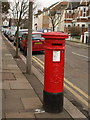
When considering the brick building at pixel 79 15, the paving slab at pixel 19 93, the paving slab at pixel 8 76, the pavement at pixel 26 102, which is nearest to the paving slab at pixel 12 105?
the pavement at pixel 26 102

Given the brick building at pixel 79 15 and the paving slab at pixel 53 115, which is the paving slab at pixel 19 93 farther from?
the brick building at pixel 79 15

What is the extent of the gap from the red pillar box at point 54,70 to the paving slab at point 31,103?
0.35m

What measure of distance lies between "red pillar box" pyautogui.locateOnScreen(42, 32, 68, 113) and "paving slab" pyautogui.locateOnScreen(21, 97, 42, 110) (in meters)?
0.35

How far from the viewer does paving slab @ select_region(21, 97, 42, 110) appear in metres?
4.93

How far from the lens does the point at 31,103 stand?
514 centimetres

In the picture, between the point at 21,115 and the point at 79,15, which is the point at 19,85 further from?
the point at 79,15

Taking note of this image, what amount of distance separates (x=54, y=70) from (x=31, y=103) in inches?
42.5

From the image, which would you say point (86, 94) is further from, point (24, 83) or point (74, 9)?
point (74, 9)

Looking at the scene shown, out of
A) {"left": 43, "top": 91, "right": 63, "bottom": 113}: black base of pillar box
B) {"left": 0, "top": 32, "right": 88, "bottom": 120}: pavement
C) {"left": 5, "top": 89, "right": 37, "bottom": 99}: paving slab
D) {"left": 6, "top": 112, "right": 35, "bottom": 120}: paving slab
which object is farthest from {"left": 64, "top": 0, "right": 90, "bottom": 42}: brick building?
{"left": 6, "top": 112, "right": 35, "bottom": 120}: paving slab

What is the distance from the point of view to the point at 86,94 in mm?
6371

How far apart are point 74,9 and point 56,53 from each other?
47771 millimetres

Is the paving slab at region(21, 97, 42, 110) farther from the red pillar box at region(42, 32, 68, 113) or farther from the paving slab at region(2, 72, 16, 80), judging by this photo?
the paving slab at region(2, 72, 16, 80)

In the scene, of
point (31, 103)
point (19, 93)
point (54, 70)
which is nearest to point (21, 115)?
point (31, 103)

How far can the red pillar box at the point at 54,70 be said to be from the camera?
15.0 feet
